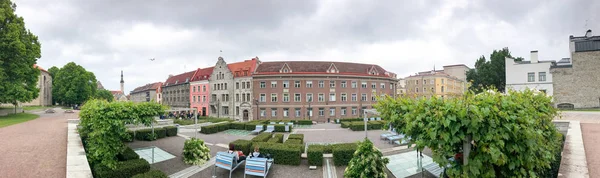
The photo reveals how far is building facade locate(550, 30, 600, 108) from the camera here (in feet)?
90.9

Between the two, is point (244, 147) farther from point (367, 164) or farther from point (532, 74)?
point (532, 74)

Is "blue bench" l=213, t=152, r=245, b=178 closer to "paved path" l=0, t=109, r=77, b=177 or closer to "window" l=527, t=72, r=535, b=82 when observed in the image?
"paved path" l=0, t=109, r=77, b=177

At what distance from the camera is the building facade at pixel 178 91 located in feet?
182

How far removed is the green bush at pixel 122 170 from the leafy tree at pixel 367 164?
7.50 metres

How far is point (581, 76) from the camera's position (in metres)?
28.2

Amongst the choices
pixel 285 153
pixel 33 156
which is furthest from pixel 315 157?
pixel 33 156

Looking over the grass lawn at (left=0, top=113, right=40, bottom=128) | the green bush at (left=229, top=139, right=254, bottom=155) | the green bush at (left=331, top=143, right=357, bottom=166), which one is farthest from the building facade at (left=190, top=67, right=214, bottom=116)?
the green bush at (left=331, top=143, right=357, bottom=166)

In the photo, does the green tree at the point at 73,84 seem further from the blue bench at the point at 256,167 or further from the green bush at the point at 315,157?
the green bush at the point at 315,157

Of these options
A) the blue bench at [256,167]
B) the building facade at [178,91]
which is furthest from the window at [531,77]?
the building facade at [178,91]

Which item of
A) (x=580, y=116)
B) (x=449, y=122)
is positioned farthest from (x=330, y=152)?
(x=580, y=116)

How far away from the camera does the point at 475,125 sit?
4.55 metres

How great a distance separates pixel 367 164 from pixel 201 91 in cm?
4869

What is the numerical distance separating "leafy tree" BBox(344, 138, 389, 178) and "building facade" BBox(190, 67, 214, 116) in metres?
45.7

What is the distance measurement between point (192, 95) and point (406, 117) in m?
54.7
